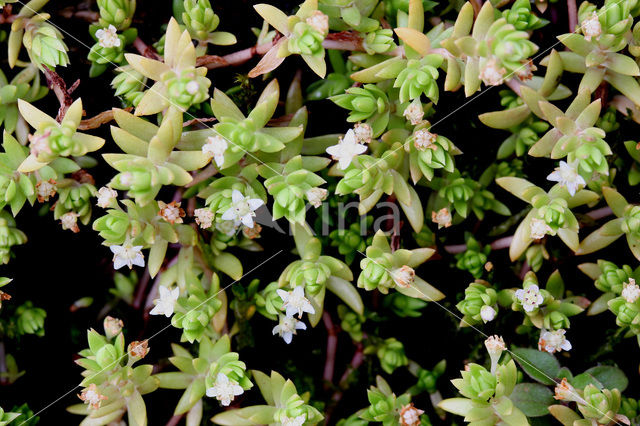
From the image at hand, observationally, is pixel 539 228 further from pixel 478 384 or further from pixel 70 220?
pixel 70 220

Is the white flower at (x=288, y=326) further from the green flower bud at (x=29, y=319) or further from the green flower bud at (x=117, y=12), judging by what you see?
the green flower bud at (x=117, y=12)

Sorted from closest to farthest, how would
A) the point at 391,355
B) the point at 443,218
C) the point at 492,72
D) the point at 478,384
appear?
the point at 492,72, the point at 478,384, the point at 443,218, the point at 391,355

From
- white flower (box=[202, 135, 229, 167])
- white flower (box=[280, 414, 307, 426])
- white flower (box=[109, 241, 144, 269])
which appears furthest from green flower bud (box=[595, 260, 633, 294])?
white flower (box=[109, 241, 144, 269])

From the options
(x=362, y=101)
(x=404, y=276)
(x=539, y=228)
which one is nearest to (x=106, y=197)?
(x=362, y=101)

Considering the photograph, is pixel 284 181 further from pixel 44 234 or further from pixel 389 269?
pixel 44 234

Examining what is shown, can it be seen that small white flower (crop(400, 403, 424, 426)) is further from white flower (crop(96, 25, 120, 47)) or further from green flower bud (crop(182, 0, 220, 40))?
white flower (crop(96, 25, 120, 47))

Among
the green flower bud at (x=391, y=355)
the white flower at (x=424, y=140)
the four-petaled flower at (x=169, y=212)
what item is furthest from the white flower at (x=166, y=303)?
the white flower at (x=424, y=140)

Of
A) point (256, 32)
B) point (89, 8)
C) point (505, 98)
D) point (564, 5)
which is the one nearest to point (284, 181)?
point (256, 32)
